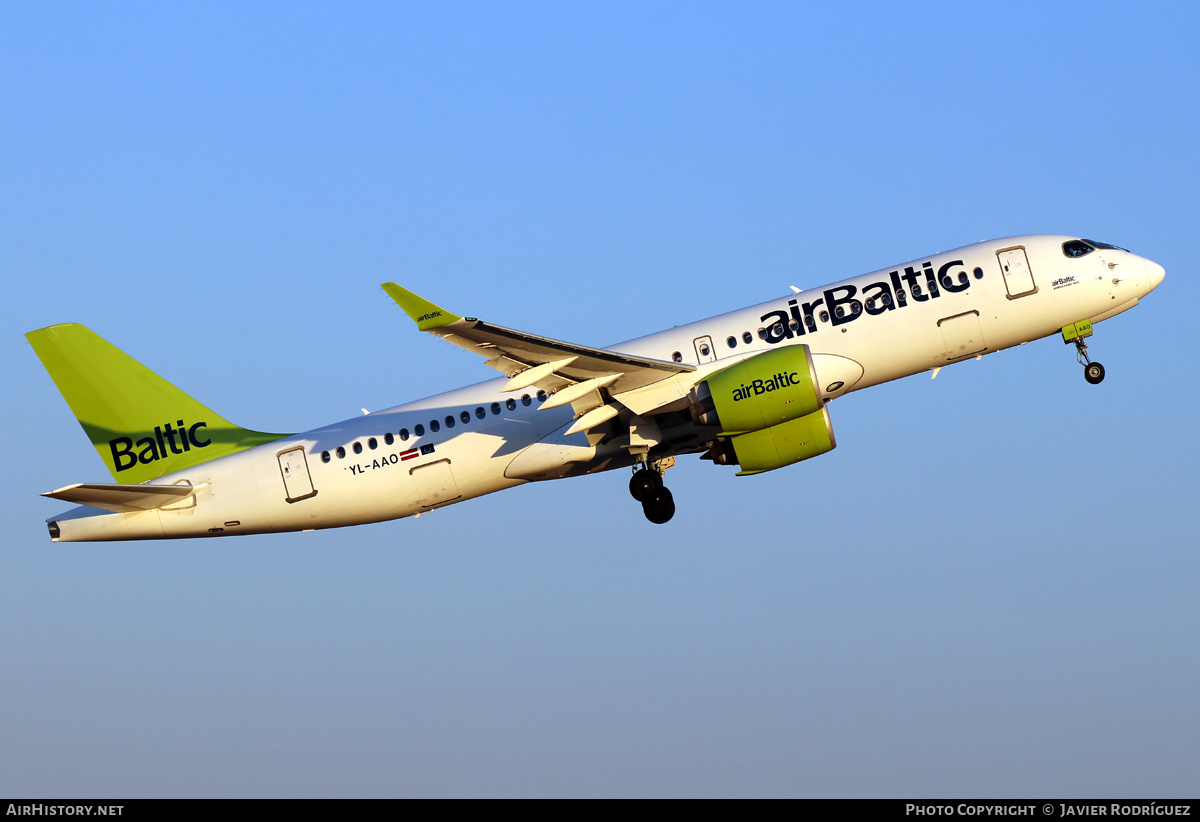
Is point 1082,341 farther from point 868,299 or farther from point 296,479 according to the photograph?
point 296,479

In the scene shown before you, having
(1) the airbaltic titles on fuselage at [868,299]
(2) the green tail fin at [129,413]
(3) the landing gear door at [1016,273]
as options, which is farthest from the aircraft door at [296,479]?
(3) the landing gear door at [1016,273]

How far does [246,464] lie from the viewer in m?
35.8

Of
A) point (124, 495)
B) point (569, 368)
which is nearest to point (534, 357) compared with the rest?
point (569, 368)

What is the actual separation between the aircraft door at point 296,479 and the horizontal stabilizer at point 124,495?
2.63 meters

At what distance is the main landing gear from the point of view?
3556 cm

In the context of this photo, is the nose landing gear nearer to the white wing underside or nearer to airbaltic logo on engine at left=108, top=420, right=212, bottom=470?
the white wing underside

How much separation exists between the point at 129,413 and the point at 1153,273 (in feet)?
98.1

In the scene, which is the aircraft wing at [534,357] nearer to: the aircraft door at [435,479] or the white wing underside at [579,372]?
the white wing underside at [579,372]

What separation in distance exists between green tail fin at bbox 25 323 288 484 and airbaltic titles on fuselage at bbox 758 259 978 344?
1510cm

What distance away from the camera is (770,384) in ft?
104

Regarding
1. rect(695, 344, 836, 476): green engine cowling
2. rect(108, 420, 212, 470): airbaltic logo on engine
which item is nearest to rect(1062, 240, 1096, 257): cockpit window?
rect(695, 344, 836, 476): green engine cowling
